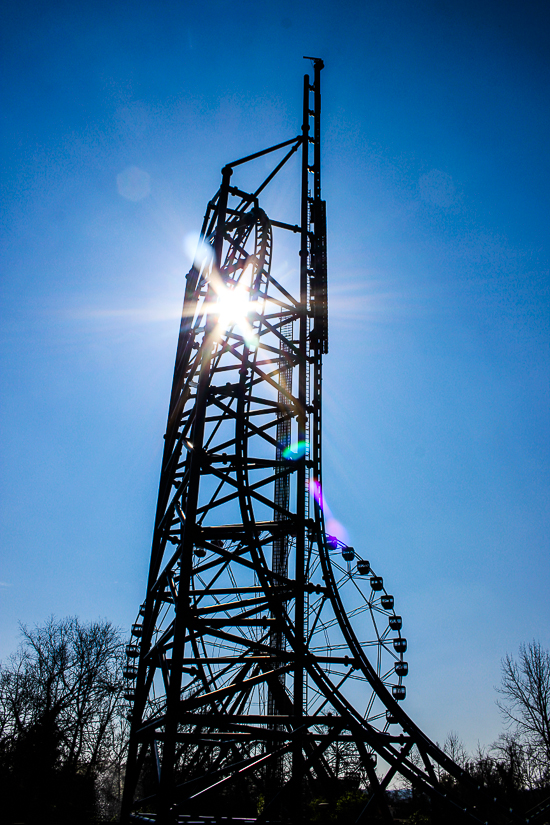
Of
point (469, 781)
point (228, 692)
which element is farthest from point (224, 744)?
point (469, 781)

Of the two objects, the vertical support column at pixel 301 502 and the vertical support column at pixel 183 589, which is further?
the vertical support column at pixel 301 502

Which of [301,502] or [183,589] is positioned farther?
[301,502]

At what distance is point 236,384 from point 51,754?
77.3ft

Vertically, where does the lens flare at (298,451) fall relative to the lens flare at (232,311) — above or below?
below

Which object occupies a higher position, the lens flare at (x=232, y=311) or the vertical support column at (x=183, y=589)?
the lens flare at (x=232, y=311)

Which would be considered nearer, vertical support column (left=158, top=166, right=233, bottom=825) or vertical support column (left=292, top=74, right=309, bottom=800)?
vertical support column (left=158, top=166, right=233, bottom=825)

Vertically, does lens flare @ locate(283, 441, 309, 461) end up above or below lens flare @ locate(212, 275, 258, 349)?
below

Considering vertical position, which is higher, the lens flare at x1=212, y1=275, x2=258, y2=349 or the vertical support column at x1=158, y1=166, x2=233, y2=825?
the lens flare at x1=212, y1=275, x2=258, y2=349

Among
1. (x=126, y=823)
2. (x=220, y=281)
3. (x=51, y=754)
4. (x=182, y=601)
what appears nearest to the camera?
(x=182, y=601)

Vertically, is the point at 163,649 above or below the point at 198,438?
below

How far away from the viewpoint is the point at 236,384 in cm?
1276

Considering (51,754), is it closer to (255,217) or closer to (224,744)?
(224,744)

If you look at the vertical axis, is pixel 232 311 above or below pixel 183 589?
above

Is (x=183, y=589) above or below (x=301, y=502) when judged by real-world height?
below
